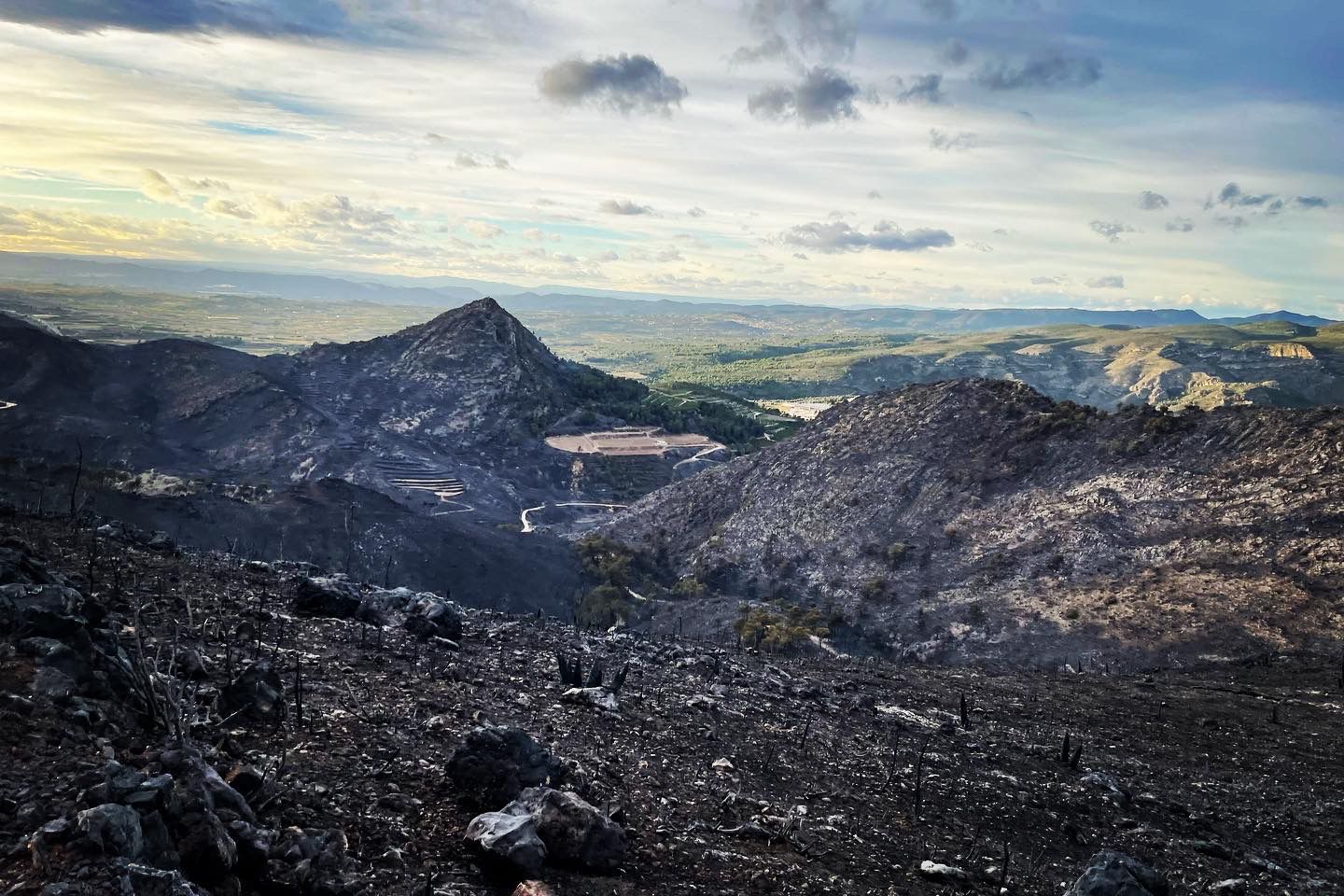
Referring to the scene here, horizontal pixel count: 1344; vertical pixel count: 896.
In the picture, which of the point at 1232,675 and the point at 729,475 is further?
the point at 729,475

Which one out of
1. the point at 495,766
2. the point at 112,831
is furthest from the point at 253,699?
the point at 112,831

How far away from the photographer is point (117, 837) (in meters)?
6.10

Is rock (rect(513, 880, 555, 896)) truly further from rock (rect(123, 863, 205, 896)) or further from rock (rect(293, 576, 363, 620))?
rock (rect(293, 576, 363, 620))

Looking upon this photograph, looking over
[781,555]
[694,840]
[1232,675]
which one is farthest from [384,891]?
[781,555]

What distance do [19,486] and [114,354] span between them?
197 ft

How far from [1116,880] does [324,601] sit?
17217 millimetres

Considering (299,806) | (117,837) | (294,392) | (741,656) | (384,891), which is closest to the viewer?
(117,837)

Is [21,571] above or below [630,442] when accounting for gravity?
above

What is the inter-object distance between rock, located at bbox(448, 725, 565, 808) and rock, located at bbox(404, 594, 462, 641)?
29.3 feet

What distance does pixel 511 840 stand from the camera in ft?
28.0

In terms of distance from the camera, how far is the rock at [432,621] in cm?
1909

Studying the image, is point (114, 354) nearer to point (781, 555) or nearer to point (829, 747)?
point (781, 555)

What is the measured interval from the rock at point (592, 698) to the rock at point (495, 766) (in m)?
5.00

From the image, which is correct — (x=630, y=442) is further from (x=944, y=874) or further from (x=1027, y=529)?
(x=944, y=874)
